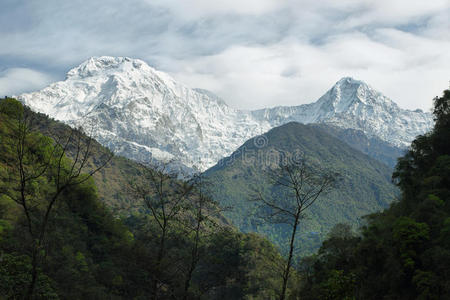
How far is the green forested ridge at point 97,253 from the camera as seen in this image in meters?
23.3

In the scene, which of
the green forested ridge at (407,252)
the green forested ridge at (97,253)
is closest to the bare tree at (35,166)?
the green forested ridge at (97,253)

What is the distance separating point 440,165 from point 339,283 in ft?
95.3

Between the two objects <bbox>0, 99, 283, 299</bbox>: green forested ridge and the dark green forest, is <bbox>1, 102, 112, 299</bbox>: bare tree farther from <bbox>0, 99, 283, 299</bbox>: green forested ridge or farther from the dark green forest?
<bbox>0, 99, 283, 299</bbox>: green forested ridge

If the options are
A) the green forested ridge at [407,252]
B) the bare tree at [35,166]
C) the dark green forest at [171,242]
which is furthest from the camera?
the green forested ridge at [407,252]

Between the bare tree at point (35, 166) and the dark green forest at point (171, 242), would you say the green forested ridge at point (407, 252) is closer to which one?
the dark green forest at point (171, 242)

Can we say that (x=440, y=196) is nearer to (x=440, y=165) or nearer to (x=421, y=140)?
(x=440, y=165)

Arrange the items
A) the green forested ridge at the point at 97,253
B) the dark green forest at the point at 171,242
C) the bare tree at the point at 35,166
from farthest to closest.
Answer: the green forested ridge at the point at 97,253 → the dark green forest at the point at 171,242 → the bare tree at the point at 35,166

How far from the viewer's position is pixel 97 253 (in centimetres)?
5225

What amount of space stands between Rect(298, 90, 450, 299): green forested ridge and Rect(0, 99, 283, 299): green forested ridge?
5645 mm

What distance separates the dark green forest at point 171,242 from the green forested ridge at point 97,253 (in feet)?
0.57

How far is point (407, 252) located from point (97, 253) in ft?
134

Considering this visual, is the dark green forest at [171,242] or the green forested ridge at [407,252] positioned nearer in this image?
the dark green forest at [171,242]

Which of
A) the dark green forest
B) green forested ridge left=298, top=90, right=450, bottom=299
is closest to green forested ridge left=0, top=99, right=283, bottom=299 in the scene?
the dark green forest

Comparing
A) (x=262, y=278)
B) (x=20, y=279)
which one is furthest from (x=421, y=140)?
(x=20, y=279)
